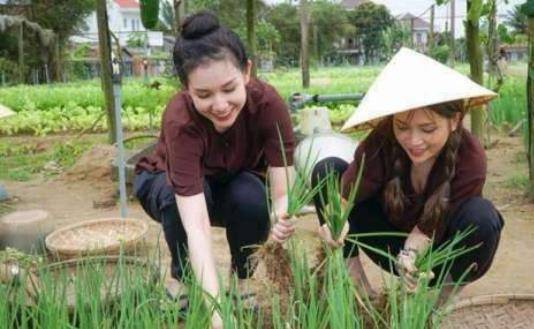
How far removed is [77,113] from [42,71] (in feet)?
48.0

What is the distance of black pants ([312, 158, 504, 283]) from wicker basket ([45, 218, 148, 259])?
0.86 metres

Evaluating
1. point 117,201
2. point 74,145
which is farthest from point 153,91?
point 117,201

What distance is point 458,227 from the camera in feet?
5.04

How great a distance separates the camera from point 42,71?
20.5m

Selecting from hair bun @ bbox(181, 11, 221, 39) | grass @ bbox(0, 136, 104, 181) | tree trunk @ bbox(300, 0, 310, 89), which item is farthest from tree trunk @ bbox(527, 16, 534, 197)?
tree trunk @ bbox(300, 0, 310, 89)

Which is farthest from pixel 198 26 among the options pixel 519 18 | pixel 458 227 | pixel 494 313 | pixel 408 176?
pixel 519 18

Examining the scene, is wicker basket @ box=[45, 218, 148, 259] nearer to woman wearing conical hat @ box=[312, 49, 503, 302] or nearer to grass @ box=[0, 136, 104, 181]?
woman wearing conical hat @ box=[312, 49, 503, 302]

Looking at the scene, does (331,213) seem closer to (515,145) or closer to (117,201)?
(117,201)

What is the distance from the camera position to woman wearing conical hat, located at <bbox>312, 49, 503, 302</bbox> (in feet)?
4.51

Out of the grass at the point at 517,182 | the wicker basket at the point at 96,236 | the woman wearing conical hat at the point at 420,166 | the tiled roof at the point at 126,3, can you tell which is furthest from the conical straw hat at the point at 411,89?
the tiled roof at the point at 126,3

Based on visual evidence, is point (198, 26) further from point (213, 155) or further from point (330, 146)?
point (330, 146)

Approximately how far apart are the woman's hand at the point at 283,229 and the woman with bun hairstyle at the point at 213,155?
15 cm

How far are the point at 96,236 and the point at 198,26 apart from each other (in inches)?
52.0

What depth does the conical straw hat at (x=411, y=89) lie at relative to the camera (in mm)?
1334
